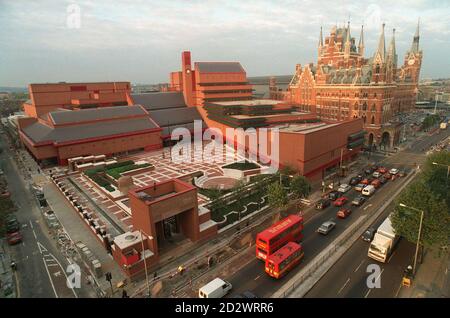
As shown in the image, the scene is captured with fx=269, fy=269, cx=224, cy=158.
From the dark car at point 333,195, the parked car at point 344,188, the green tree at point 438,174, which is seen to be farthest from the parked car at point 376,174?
the dark car at point 333,195

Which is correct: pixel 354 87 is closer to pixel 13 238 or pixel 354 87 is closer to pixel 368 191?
pixel 368 191

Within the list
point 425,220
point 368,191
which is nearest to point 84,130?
point 368,191

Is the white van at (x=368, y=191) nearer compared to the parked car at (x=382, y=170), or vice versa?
the white van at (x=368, y=191)

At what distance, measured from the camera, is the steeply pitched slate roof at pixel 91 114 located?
250 feet

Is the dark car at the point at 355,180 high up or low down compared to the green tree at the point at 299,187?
down

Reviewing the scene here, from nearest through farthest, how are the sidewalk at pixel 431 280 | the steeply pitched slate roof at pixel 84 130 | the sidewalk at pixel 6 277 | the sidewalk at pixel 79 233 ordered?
the sidewalk at pixel 431 280
the sidewalk at pixel 6 277
the sidewalk at pixel 79 233
the steeply pitched slate roof at pixel 84 130

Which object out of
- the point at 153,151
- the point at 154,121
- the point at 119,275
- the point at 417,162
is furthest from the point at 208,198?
the point at 417,162

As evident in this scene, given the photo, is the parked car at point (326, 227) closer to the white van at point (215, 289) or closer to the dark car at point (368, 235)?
the dark car at point (368, 235)

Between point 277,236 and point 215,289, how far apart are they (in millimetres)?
9671

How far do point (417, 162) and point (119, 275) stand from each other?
77209mm

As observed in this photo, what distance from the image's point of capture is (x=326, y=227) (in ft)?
128

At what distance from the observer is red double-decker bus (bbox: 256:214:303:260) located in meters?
31.3

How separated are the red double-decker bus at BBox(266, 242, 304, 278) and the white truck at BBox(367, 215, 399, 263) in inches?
347

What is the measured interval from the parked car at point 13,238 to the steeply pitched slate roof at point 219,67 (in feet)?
268
